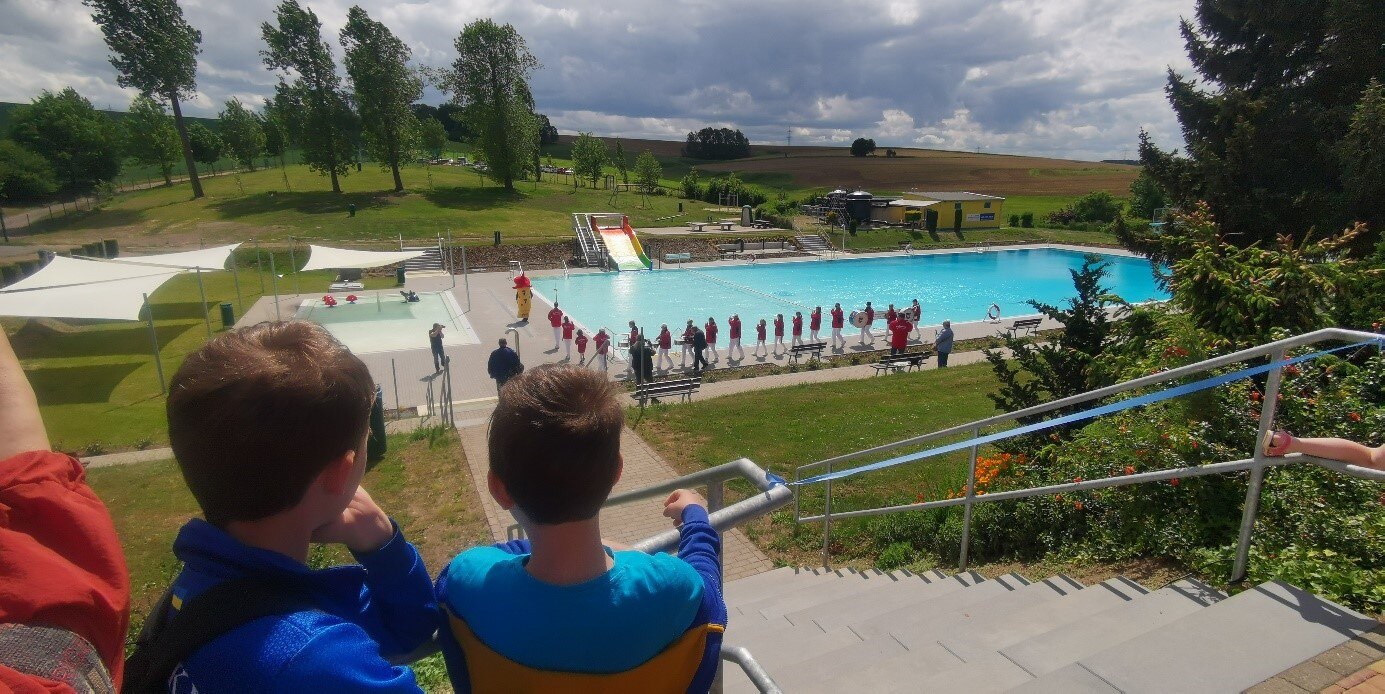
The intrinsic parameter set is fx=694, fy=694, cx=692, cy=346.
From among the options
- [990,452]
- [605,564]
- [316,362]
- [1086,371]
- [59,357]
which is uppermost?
[316,362]

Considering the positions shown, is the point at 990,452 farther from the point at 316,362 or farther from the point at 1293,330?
the point at 316,362

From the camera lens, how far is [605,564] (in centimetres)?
152

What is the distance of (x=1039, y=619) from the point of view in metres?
3.59

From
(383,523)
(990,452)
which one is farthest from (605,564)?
(990,452)

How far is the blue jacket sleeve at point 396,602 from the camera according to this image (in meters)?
1.53

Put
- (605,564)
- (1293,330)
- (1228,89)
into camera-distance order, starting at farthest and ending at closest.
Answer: (1228,89), (1293,330), (605,564)

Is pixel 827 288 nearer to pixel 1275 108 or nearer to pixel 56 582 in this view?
pixel 1275 108

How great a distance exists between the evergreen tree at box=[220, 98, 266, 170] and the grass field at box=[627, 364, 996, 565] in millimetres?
74422

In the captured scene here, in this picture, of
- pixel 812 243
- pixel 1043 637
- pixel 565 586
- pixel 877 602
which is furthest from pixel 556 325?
pixel 812 243

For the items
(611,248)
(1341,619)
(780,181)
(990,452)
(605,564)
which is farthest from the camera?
(780,181)

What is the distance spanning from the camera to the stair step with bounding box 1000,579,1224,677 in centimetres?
301

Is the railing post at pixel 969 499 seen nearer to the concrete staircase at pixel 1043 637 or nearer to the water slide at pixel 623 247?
the concrete staircase at pixel 1043 637

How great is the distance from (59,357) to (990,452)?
22065 millimetres

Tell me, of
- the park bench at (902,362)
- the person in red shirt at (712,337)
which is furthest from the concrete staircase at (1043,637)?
the person in red shirt at (712,337)
